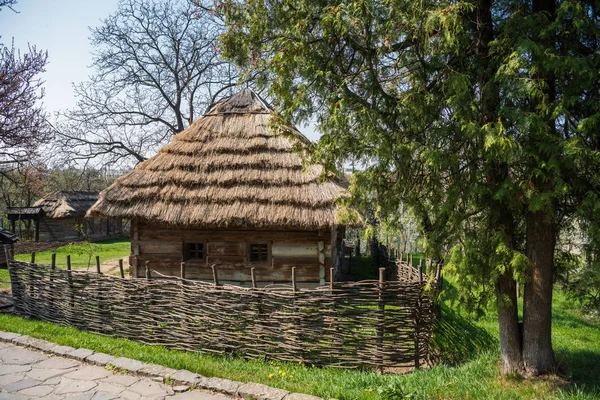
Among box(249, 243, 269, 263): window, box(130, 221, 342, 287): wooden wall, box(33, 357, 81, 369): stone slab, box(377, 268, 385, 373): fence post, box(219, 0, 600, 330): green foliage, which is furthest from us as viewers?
box(249, 243, 269, 263): window

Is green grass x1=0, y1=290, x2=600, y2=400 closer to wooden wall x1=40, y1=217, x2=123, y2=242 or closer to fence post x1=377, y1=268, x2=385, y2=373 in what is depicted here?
fence post x1=377, y1=268, x2=385, y2=373

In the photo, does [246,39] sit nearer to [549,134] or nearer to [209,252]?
[549,134]

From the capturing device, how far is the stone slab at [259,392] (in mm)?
4211

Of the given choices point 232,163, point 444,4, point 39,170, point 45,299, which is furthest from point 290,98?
point 39,170

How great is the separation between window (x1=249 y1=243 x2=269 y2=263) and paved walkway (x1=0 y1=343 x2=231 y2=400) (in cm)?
454

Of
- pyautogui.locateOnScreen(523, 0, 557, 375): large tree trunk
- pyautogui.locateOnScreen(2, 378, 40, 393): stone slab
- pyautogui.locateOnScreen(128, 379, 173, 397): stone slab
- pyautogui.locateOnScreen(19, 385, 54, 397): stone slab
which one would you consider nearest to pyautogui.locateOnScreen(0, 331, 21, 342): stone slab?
pyautogui.locateOnScreen(2, 378, 40, 393): stone slab

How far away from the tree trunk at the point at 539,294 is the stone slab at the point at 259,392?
3.01 metres

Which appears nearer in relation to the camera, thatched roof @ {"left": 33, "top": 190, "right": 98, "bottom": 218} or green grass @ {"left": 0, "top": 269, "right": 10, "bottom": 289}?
green grass @ {"left": 0, "top": 269, "right": 10, "bottom": 289}

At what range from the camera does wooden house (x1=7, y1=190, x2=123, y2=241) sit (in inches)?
1042

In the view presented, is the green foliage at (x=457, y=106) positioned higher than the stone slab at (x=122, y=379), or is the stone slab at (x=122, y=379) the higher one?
the green foliage at (x=457, y=106)

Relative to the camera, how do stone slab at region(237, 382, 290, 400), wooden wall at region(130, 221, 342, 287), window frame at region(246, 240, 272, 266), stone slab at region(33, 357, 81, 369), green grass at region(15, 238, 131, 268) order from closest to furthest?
stone slab at region(237, 382, 290, 400), stone slab at region(33, 357, 81, 369), wooden wall at region(130, 221, 342, 287), window frame at region(246, 240, 272, 266), green grass at region(15, 238, 131, 268)

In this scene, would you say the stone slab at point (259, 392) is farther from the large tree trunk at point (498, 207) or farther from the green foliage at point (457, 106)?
the large tree trunk at point (498, 207)

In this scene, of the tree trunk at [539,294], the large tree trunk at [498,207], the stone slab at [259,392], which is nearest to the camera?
the stone slab at [259,392]

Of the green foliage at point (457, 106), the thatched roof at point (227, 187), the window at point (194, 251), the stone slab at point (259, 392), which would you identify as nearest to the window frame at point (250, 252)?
the thatched roof at point (227, 187)
